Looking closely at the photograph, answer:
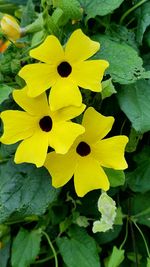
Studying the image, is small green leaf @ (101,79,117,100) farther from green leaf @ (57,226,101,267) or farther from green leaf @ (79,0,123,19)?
green leaf @ (57,226,101,267)

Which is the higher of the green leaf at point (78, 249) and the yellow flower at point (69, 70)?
the yellow flower at point (69, 70)

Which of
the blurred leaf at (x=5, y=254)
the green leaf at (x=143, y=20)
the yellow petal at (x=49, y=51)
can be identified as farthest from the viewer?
the blurred leaf at (x=5, y=254)

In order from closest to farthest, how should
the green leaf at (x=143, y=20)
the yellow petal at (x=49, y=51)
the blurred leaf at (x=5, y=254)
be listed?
the yellow petal at (x=49, y=51) → the green leaf at (x=143, y=20) → the blurred leaf at (x=5, y=254)

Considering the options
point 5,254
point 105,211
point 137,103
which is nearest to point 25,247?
point 5,254

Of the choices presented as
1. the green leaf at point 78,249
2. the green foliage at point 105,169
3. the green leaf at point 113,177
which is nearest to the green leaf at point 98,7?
the green foliage at point 105,169

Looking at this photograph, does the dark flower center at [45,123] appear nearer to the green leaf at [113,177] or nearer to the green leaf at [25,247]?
the green leaf at [113,177]

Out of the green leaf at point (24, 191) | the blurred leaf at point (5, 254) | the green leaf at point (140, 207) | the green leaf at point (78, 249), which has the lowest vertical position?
the blurred leaf at point (5, 254)

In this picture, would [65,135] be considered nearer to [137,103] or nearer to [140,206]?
[137,103]
